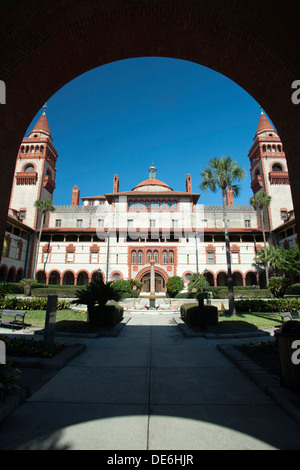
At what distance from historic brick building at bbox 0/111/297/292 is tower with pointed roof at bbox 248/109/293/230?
0.49 feet

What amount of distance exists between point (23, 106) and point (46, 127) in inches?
1955

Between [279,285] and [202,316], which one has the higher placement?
[279,285]

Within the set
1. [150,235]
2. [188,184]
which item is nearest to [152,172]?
[188,184]

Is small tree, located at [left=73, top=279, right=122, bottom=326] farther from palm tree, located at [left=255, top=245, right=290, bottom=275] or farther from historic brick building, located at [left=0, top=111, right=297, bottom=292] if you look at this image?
palm tree, located at [left=255, top=245, right=290, bottom=275]

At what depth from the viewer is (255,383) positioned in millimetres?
4676

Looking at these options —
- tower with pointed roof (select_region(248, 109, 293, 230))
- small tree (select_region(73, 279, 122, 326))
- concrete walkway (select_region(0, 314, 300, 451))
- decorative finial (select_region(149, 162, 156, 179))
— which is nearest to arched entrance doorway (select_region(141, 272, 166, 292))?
tower with pointed roof (select_region(248, 109, 293, 230))

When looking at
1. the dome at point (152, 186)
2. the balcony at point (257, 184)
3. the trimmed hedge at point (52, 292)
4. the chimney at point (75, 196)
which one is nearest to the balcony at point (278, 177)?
the balcony at point (257, 184)

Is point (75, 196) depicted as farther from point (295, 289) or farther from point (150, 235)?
point (295, 289)

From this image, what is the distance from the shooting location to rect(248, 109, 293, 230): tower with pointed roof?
39594mm

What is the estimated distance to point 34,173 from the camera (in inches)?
1693

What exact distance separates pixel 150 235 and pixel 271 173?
22.2 metres

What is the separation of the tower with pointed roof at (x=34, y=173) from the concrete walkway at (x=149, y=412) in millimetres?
40063

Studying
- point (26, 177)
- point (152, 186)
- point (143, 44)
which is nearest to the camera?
point (143, 44)
